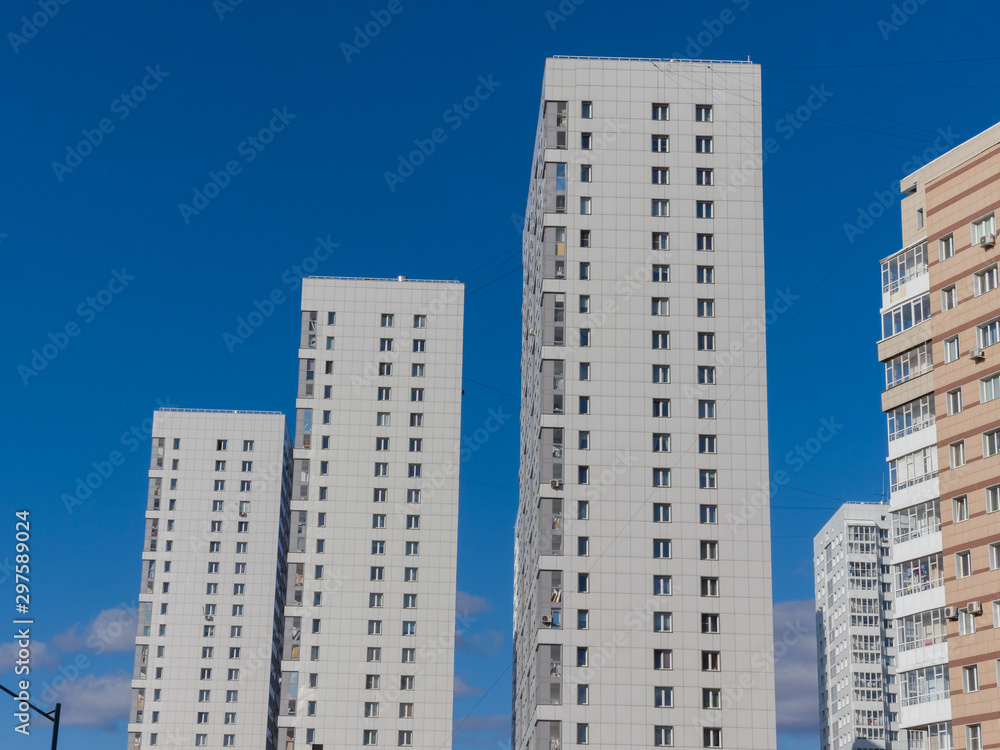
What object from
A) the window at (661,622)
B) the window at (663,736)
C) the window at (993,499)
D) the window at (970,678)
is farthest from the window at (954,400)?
the window at (663,736)

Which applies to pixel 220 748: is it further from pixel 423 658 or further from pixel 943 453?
pixel 943 453

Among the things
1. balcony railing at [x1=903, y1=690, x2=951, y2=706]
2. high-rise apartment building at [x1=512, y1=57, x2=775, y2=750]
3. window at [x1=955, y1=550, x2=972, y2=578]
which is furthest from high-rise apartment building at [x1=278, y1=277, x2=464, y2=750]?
window at [x1=955, y1=550, x2=972, y2=578]

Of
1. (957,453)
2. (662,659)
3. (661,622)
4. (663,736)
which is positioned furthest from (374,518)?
(957,453)

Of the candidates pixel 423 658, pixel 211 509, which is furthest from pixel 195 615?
pixel 423 658

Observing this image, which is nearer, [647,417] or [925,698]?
[925,698]

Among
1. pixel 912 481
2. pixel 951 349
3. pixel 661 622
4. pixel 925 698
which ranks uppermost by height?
pixel 951 349

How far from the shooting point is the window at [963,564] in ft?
215

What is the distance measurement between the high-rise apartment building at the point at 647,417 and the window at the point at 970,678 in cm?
2625

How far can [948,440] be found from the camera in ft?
224

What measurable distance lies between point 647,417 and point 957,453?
2979cm

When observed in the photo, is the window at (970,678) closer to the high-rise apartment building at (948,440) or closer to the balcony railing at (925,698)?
the high-rise apartment building at (948,440)

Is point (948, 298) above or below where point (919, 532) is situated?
above

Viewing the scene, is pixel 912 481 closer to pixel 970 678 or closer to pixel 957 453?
pixel 957 453

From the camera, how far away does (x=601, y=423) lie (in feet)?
310
